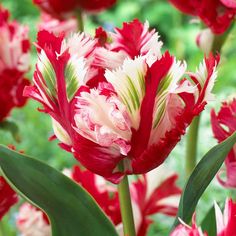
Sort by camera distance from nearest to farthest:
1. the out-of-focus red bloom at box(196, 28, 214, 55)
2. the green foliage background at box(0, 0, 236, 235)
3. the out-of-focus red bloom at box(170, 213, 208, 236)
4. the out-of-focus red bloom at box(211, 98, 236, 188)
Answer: the out-of-focus red bloom at box(170, 213, 208, 236)
the out-of-focus red bloom at box(211, 98, 236, 188)
the out-of-focus red bloom at box(196, 28, 214, 55)
the green foliage background at box(0, 0, 236, 235)

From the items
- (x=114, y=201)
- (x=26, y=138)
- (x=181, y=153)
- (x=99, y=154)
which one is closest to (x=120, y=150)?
(x=99, y=154)

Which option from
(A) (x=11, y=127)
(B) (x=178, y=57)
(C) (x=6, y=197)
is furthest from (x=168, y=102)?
(B) (x=178, y=57)

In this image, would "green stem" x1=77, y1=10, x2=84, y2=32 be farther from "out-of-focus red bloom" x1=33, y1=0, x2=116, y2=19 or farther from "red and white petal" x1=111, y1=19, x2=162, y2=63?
"red and white petal" x1=111, y1=19, x2=162, y2=63

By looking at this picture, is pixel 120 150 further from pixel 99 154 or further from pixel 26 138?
pixel 26 138

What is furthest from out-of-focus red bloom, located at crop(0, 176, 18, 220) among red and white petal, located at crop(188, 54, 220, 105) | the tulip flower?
red and white petal, located at crop(188, 54, 220, 105)

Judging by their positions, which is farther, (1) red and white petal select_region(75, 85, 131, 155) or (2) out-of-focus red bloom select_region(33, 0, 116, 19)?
(2) out-of-focus red bloom select_region(33, 0, 116, 19)

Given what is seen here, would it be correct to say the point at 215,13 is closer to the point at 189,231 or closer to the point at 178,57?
the point at 189,231

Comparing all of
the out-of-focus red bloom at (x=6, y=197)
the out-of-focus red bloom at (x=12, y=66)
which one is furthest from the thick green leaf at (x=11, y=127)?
the out-of-focus red bloom at (x=6, y=197)
